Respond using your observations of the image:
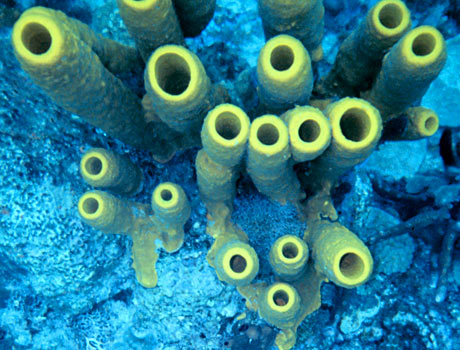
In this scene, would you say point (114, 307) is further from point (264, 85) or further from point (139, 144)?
point (264, 85)

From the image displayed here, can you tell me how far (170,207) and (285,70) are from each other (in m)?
0.99

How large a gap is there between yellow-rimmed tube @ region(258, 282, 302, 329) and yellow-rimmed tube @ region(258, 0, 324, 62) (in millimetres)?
1504

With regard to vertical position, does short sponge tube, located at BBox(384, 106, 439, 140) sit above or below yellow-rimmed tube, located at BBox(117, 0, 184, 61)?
above

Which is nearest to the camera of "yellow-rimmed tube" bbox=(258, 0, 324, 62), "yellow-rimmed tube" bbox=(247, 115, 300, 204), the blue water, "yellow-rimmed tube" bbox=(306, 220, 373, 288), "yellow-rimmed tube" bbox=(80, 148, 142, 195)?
"yellow-rimmed tube" bbox=(247, 115, 300, 204)

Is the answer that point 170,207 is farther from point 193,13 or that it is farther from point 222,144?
point 193,13

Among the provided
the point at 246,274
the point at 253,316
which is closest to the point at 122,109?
the point at 246,274

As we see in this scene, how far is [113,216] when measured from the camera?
6.65 ft

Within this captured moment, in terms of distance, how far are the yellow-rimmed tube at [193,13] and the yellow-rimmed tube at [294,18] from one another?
33 centimetres

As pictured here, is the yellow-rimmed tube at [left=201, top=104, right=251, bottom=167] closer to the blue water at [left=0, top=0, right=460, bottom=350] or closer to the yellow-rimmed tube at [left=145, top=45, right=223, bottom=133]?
the yellow-rimmed tube at [left=145, top=45, right=223, bottom=133]

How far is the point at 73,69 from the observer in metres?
1.38

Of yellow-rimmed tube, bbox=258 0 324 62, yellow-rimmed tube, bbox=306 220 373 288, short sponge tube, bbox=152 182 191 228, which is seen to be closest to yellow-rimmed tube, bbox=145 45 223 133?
short sponge tube, bbox=152 182 191 228

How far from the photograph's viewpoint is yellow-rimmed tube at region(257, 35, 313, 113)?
1.47m

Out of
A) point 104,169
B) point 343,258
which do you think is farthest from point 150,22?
point 343,258

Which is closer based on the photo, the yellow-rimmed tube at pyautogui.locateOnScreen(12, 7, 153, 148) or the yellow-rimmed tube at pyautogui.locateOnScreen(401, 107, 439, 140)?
the yellow-rimmed tube at pyautogui.locateOnScreen(12, 7, 153, 148)
